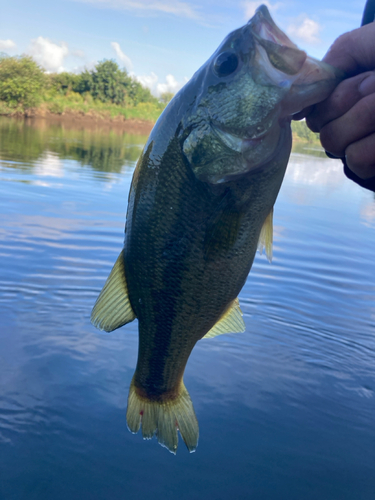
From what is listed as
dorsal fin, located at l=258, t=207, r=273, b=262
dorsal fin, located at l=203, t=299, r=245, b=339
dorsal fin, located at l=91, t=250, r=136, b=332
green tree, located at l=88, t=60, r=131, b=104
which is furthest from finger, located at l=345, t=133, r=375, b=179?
green tree, located at l=88, t=60, r=131, b=104

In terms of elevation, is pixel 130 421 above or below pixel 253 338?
above

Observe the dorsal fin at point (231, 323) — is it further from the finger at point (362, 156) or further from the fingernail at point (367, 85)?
the fingernail at point (367, 85)

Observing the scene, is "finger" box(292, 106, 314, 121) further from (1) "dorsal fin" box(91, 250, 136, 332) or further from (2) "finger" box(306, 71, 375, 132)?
(1) "dorsal fin" box(91, 250, 136, 332)

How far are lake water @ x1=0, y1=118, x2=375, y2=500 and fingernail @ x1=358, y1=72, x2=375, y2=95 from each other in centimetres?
262

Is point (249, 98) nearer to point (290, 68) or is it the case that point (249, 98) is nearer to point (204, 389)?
point (290, 68)

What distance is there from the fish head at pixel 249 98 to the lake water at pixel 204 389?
2.30 meters

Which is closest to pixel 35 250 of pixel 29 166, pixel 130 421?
pixel 130 421

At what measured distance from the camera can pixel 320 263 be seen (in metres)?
8.28

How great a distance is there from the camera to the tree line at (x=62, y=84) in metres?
51.1

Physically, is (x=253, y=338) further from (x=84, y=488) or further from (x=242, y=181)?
(x=242, y=181)

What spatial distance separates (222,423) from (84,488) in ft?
3.93

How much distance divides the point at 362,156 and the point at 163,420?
5.69 ft

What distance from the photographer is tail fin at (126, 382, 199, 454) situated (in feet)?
8.16

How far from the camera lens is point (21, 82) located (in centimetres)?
5169
